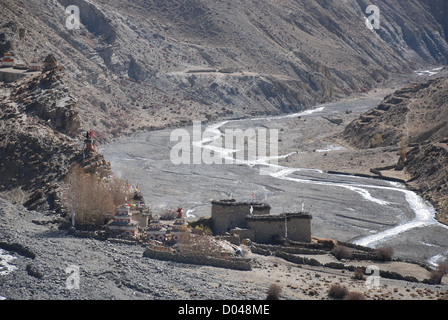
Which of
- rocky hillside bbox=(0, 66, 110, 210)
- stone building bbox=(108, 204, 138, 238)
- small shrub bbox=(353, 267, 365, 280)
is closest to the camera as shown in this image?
small shrub bbox=(353, 267, 365, 280)

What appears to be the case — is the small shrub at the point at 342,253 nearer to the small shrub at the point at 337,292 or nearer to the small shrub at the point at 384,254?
the small shrub at the point at 384,254

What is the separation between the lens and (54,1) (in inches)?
4466

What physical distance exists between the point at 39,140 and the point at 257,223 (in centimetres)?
1621

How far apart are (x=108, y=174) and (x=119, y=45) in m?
72.9

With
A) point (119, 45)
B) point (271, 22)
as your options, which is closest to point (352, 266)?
point (119, 45)

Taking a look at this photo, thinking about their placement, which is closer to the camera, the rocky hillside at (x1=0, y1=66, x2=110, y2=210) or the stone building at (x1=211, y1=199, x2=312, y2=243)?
the stone building at (x1=211, y1=199, x2=312, y2=243)

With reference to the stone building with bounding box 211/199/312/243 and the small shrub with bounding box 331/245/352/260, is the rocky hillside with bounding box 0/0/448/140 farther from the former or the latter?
the small shrub with bounding box 331/245/352/260

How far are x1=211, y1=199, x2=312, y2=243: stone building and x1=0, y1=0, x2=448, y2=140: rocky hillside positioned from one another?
37.1m

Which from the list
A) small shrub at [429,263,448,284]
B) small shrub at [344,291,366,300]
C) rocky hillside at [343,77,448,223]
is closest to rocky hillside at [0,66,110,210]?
small shrub at [344,291,366,300]

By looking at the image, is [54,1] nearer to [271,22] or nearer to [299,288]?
[271,22]

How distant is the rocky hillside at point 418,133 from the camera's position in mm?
67188

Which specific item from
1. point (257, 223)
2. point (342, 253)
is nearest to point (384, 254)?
point (342, 253)

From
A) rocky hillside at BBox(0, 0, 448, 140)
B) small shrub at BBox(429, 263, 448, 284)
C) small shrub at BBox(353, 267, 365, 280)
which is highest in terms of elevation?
rocky hillside at BBox(0, 0, 448, 140)

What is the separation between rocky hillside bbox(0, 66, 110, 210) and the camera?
45.5m
